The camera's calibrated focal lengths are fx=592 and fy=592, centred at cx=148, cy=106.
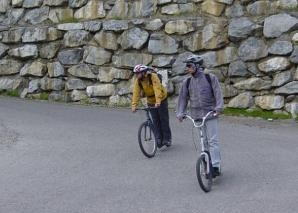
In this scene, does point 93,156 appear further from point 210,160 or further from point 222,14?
point 222,14

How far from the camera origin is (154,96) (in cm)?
1130

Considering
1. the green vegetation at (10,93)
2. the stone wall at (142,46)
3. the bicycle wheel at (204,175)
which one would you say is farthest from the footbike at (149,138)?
the green vegetation at (10,93)

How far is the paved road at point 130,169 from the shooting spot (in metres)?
7.84

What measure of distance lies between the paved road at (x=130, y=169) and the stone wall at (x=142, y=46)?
5.81 ft

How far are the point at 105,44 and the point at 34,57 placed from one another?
3.09 meters

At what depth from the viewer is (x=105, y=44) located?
63.4 feet

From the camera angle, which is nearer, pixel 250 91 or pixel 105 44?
pixel 250 91

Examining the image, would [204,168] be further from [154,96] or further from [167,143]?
[167,143]

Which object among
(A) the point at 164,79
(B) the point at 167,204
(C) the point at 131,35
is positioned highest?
(C) the point at 131,35

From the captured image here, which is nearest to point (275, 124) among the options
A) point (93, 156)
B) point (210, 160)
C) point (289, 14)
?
point (289, 14)

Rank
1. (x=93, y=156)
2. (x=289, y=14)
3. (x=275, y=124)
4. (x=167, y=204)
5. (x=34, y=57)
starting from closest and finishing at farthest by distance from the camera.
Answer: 1. (x=167, y=204)
2. (x=93, y=156)
3. (x=275, y=124)
4. (x=289, y=14)
5. (x=34, y=57)

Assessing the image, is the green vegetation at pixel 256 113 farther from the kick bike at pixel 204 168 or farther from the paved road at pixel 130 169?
the kick bike at pixel 204 168

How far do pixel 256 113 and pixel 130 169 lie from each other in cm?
711

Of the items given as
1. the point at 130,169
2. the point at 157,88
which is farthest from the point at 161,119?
the point at 130,169
